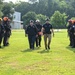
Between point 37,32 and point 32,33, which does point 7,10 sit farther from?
point 32,33

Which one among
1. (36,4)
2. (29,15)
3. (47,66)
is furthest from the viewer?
(36,4)

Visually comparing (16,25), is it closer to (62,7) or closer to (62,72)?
(62,7)

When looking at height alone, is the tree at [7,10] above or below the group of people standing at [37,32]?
above

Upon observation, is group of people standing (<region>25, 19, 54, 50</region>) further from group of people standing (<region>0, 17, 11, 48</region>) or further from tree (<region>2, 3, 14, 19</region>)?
tree (<region>2, 3, 14, 19</region>)

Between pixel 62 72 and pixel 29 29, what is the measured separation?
8.77 meters

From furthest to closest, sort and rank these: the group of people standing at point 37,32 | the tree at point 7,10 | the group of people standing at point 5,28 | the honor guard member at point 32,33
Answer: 1. the tree at point 7,10
2. the group of people standing at point 5,28
3. the honor guard member at point 32,33
4. the group of people standing at point 37,32

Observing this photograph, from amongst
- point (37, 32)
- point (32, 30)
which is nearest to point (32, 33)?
point (32, 30)

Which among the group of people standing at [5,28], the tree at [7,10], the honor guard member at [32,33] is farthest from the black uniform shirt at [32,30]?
the tree at [7,10]

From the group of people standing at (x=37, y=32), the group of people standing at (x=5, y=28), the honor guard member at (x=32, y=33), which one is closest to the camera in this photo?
the group of people standing at (x=37, y=32)

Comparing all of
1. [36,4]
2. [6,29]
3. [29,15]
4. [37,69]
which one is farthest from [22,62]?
[36,4]

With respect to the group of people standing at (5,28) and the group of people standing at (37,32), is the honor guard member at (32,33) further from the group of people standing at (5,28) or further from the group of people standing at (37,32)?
the group of people standing at (5,28)

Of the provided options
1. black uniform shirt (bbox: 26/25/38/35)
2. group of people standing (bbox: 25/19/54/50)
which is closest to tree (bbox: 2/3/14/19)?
group of people standing (bbox: 25/19/54/50)

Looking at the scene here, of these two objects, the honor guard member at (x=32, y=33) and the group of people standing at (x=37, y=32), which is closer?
the group of people standing at (x=37, y=32)

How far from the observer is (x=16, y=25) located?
425ft
